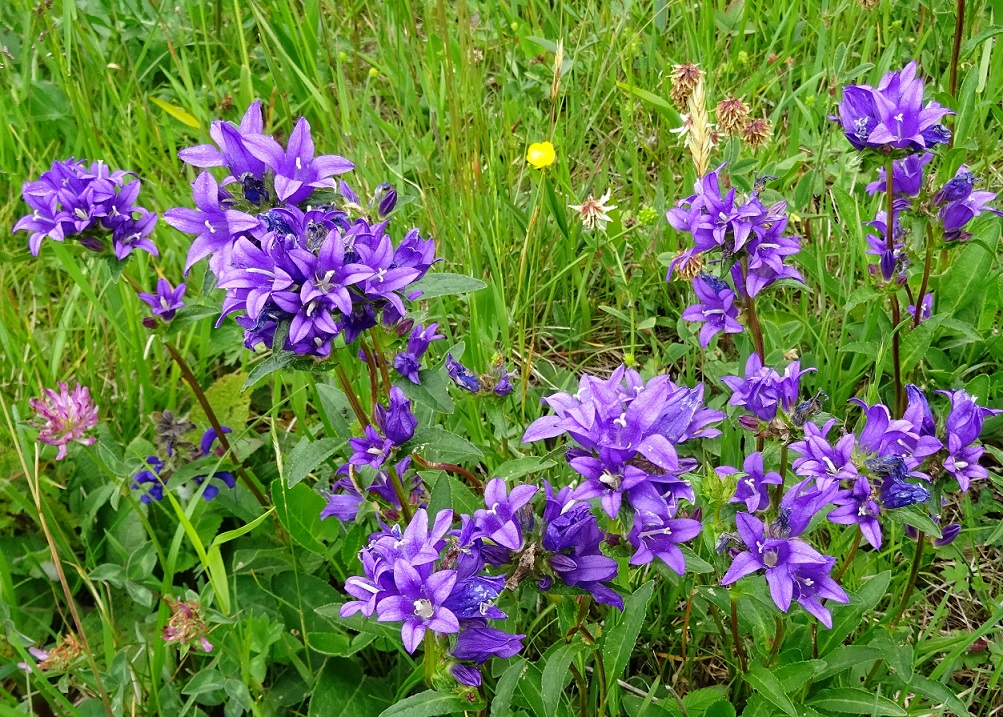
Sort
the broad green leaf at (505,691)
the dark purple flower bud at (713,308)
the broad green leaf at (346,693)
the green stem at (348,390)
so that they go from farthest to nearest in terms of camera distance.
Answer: the dark purple flower bud at (713,308) < the broad green leaf at (346,693) < the green stem at (348,390) < the broad green leaf at (505,691)

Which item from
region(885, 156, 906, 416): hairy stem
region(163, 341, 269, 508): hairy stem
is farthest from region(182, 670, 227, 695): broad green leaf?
region(885, 156, 906, 416): hairy stem

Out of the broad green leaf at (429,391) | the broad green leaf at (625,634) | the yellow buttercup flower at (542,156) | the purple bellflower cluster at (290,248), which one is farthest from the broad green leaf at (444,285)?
the yellow buttercup flower at (542,156)

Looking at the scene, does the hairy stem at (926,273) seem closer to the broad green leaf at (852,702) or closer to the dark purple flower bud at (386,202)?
the broad green leaf at (852,702)

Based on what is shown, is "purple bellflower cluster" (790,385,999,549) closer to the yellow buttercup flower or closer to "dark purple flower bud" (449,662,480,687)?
"dark purple flower bud" (449,662,480,687)

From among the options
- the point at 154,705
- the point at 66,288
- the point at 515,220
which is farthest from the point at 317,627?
the point at 66,288

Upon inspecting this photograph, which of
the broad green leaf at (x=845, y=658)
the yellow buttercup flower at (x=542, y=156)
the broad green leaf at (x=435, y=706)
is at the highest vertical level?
the yellow buttercup flower at (x=542, y=156)

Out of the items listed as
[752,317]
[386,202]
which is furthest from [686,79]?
[386,202]

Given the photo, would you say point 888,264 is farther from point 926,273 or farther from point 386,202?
point 386,202
